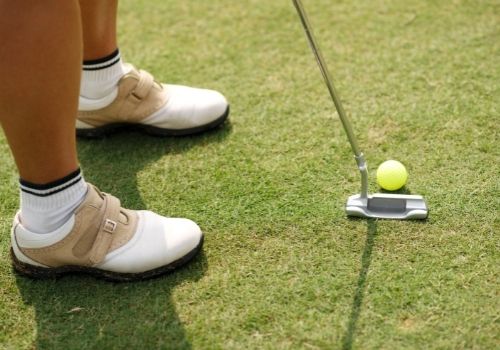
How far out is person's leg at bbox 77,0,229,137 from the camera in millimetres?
2357

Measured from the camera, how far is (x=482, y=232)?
78.9 inches

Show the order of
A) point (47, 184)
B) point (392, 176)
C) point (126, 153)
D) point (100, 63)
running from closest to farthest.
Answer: point (47, 184) < point (392, 176) < point (100, 63) < point (126, 153)

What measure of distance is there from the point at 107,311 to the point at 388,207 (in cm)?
92

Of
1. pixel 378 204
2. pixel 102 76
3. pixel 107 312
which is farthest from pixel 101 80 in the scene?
pixel 378 204

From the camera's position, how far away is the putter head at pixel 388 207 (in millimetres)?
2061

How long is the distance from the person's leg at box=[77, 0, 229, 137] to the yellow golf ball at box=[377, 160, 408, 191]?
676mm

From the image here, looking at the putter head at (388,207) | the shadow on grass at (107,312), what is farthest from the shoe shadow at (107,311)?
the putter head at (388,207)

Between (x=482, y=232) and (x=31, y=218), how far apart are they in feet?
4.35

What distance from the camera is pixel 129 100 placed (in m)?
2.46

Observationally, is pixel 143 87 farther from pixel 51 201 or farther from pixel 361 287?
pixel 361 287

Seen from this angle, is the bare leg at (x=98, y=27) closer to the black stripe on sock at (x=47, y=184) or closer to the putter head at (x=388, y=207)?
the black stripe on sock at (x=47, y=184)

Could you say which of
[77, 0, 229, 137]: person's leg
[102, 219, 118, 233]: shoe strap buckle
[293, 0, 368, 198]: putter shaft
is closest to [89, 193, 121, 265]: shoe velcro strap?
[102, 219, 118, 233]: shoe strap buckle

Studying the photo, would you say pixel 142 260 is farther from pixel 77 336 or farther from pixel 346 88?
pixel 346 88

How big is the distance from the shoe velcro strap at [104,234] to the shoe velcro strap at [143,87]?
653 millimetres
